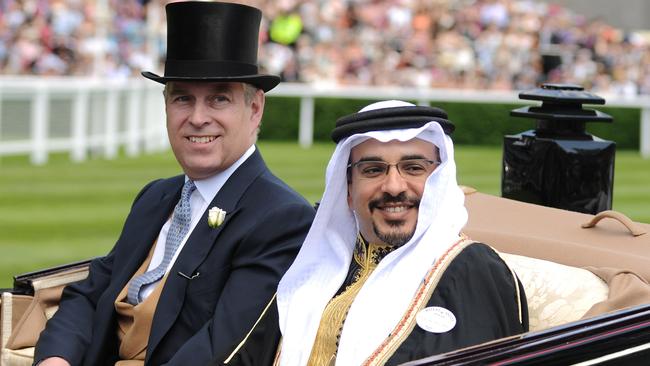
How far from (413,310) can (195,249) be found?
3.00 ft

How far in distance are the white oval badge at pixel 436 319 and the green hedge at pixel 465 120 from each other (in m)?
17.6

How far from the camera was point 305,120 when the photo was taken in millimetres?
21266

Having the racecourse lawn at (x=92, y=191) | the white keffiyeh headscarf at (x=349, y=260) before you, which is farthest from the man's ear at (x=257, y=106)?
the racecourse lawn at (x=92, y=191)

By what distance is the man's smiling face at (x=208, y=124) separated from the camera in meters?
3.93

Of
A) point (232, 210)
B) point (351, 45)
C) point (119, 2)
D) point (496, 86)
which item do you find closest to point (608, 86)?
point (496, 86)

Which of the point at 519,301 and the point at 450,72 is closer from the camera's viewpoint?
the point at 519,301

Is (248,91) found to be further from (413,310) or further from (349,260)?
(413,310)

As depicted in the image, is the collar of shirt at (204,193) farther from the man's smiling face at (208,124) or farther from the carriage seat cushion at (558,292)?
the carriage seat cushion at (558,292)

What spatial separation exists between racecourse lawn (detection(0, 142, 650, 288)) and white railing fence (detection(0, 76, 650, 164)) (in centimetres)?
32

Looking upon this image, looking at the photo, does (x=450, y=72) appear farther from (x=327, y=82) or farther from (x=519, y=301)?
(x=519, y=301)

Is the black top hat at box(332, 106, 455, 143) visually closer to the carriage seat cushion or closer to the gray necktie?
the carriage seat cushion

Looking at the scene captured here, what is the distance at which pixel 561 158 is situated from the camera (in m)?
5.21

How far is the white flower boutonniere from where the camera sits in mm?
3885

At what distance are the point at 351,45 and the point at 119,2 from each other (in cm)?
442
